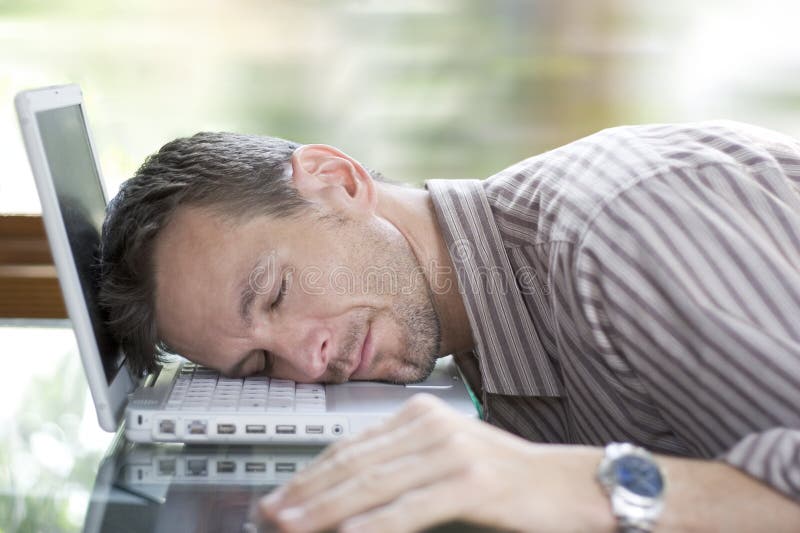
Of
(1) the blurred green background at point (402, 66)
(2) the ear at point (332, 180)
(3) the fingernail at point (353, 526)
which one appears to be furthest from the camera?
(1) the blurred green background at point (402, 66)

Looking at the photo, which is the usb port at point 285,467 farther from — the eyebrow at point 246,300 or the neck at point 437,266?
the neck at point 437,266

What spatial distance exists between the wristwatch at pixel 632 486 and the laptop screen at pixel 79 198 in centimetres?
61

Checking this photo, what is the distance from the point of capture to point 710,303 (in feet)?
2.40

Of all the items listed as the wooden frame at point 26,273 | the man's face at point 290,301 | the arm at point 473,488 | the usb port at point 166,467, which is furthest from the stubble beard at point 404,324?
the wooden frame at point 26,273

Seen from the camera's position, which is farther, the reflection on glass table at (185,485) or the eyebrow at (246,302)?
the eyebrow at (246,302)

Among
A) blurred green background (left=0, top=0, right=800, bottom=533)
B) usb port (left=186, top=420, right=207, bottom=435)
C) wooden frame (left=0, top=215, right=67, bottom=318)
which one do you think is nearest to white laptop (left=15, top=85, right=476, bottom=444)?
usb port (left=186, top=420, right=207, bottom=435)

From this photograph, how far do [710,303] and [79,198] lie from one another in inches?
30.0

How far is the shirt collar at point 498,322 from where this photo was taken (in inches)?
41.0

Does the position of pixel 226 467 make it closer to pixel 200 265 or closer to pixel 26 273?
pixel 200 265

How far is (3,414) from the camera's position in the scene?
1.07m

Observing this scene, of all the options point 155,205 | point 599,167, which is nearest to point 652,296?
point 599,167

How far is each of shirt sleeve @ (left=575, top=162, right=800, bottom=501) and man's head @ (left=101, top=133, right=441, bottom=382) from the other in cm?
33

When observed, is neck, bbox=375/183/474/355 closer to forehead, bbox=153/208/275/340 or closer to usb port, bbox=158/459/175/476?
forehead, bbox=153/208/275/340

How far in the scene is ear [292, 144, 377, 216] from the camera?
1128 millimetres
